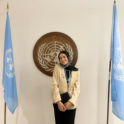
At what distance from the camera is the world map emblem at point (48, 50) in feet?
5.92

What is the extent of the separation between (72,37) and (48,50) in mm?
437

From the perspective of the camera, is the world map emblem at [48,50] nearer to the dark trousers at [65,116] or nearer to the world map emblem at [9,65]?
the world map emblem at [9,65]

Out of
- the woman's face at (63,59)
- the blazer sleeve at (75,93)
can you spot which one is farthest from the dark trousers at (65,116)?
the woman's face at (63,59)

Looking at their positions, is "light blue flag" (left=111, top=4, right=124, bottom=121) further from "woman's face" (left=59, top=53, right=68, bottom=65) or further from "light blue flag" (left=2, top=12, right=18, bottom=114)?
"light blue flag" (left=2, top=12, right=18, bottom=114)

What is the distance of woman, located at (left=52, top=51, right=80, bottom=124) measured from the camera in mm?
1361

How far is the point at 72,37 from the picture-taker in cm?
181

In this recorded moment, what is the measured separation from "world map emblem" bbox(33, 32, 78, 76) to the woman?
394mm

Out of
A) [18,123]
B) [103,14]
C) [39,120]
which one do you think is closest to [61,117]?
[39,120]

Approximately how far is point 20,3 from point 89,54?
4.69 feet

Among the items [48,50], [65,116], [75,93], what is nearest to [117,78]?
[75,93]

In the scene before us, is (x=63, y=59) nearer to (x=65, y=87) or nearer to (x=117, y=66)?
(x=65, y=87)

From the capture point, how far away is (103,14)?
70.2 inches

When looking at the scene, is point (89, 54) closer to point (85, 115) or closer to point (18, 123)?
point (85, 115)

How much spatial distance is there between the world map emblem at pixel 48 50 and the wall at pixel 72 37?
9cm
